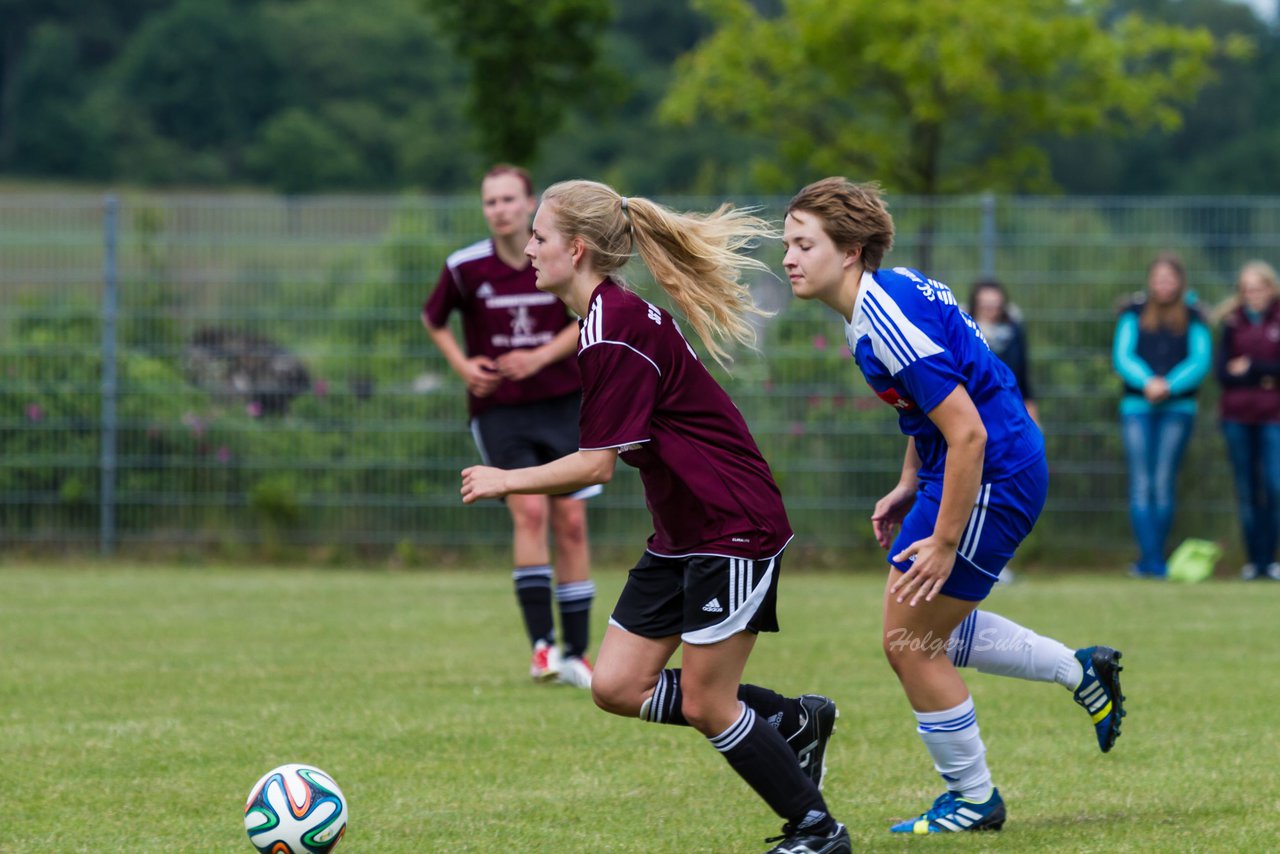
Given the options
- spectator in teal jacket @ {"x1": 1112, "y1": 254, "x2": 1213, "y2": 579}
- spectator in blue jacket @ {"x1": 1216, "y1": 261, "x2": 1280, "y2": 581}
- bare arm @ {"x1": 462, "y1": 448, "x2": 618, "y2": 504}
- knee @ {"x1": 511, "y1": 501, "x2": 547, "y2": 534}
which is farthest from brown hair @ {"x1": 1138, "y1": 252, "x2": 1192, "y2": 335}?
bare arm @ {"x1": 462, "y1": 448, "x2": 618, "y2": 504}

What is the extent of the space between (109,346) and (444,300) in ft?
18.6

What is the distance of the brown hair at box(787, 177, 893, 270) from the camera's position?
15.2 feet

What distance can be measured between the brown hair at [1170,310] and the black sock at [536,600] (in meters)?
5.84

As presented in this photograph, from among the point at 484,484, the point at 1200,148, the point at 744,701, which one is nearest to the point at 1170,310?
the point at 744,701

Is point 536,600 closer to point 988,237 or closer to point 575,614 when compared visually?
point 575,614

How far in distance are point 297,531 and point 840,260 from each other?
907cm

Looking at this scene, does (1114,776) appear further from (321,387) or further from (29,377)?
(29,377)

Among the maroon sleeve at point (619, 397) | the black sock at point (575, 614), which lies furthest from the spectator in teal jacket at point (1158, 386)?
the maroon sleeve at point (619, 397)

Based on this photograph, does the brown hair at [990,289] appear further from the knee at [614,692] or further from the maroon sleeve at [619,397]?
the maroon sleeve at [619,397]

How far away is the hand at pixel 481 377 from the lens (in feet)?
25.3

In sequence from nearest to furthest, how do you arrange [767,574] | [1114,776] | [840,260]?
[767,574] → [840,260] → [1114,776]

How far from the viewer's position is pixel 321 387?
1278 centimetres

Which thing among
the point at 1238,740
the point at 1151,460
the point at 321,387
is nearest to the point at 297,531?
the point at 321,387

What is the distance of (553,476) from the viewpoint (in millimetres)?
4242
